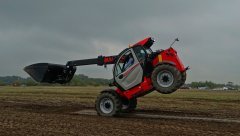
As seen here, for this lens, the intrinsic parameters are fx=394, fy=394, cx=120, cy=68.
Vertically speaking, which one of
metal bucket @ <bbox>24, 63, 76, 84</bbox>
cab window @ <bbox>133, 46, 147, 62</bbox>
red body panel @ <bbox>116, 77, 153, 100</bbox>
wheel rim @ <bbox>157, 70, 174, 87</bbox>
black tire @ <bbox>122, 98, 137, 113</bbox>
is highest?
cab window @ <bbox>133, 46, 147, 62</bbox>

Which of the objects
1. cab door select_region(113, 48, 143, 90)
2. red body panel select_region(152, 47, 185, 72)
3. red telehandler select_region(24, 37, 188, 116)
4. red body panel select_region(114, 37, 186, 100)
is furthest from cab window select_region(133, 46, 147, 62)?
red body panel select_region(152, 47, 185, 72)

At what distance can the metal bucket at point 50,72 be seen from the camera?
18.5 metres

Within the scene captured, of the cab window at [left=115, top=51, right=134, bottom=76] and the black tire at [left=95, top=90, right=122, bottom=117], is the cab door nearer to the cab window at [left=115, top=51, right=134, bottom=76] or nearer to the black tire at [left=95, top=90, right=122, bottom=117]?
the cab window at [left=115, top=51, right=134, bottom=76]

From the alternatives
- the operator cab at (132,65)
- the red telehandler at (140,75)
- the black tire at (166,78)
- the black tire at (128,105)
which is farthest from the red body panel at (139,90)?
the black tire at (128,105)

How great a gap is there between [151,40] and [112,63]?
6.93 ft

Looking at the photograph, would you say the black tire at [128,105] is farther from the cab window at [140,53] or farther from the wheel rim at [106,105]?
the cab window at [140,53]

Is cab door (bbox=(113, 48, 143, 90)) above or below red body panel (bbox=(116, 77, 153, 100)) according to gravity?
above

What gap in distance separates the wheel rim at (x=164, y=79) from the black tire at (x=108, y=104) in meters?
2.03

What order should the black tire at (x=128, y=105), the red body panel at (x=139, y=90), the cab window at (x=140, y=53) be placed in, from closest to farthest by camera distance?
the red body panel at (x=139, y=90) < the cab window at (x=140, y=53) < the black tire at (x=128, y=105)

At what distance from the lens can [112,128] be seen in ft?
40.2

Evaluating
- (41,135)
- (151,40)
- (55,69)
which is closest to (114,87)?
(151,40)

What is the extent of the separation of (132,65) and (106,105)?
2016 mm

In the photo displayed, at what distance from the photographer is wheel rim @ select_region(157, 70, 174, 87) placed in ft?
49.4

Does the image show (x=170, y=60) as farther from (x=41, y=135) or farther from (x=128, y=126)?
(x=41, y=135)
